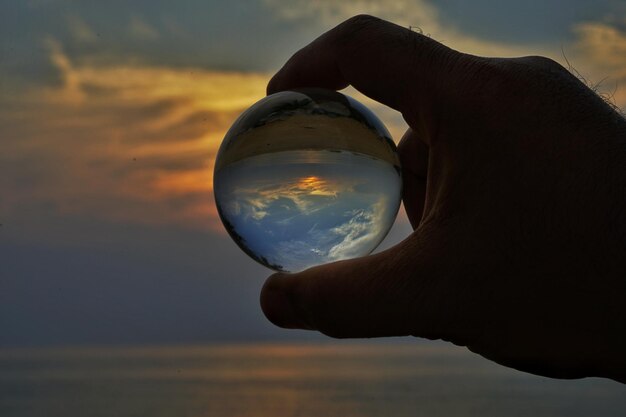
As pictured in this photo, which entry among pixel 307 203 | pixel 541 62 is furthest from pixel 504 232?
pixel 307 203

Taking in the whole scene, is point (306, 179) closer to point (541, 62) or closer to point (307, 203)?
point (307, 203)

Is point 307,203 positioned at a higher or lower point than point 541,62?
lower

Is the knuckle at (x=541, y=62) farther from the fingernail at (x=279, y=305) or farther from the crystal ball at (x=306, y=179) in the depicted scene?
the fingernail at (x=279, y=305)

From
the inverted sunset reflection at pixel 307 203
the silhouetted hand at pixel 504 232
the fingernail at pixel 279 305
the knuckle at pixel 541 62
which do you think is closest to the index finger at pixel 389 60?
the silhouetted hand at pixel 504 232

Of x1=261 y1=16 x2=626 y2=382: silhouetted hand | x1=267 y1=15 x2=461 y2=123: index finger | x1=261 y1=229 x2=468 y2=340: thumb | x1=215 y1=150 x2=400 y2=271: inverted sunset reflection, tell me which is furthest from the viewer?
x1=215 y1=150 x2=400 y2=271: inverted sunset reflection

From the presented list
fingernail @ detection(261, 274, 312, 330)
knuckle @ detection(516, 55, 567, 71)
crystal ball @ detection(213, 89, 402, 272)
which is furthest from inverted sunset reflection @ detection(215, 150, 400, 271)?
knuckle @ detection(516, 55, 567, 71)

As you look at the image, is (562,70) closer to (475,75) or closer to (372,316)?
(475,75)

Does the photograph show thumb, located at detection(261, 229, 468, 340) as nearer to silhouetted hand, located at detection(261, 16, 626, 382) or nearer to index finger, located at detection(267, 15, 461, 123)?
silhouetted hand, located at detection(261, 16, 626, 382)

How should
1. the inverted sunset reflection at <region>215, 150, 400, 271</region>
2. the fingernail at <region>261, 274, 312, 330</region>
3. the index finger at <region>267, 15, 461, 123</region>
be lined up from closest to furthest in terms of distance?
the index finger at <region>267, 15, 461, 123</region> → the fingernail at <region>261, 274, 312, 330</region> → the inverted sunset reflection at <region>215, 150, 400, 271</region>
